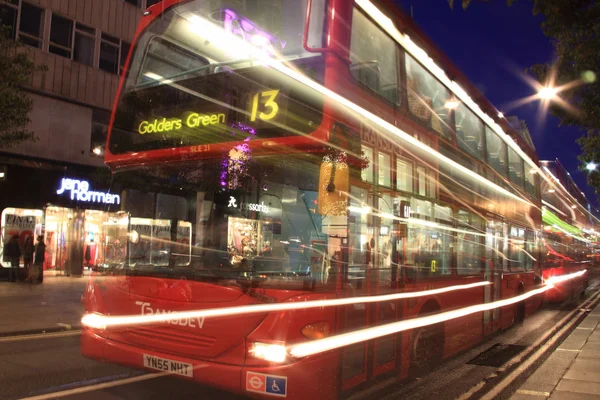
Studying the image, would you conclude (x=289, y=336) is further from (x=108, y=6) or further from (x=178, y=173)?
(x=108, y=6)

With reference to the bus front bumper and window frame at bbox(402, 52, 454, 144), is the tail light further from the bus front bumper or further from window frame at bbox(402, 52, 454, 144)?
window frame at bbox(402, 52, 454, 144)

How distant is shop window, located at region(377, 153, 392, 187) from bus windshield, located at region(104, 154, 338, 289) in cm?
114

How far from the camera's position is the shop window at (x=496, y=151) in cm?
962

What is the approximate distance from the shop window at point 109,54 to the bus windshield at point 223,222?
58.3ft

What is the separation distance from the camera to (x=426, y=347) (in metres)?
6.66

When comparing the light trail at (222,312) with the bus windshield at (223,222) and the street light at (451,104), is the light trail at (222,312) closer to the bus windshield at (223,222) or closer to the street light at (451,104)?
the bus windshield at (223,222)

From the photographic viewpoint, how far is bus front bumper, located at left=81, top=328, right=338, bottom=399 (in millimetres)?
4141

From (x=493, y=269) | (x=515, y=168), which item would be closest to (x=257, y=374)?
(x=493, y=269)

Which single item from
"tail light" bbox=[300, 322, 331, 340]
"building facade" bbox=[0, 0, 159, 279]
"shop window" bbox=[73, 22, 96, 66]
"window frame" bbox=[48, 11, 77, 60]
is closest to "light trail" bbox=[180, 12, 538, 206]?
"tail light" bbox=[300, 322, 331, 340]

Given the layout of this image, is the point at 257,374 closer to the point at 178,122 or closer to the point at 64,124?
the point at 178,122

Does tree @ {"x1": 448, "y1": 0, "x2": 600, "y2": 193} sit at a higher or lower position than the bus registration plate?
higher

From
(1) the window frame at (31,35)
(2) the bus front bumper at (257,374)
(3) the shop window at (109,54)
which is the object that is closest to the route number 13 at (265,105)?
(2) the bus front bumper at (257,374)

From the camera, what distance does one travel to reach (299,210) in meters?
4.68

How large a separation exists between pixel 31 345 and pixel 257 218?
598 cm
